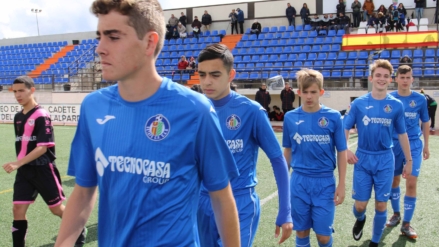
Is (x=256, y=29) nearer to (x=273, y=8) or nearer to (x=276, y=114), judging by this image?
(x=273, y=8)

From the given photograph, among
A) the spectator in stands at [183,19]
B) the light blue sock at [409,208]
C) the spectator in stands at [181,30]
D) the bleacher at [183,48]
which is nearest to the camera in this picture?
the light blue sock at [409,208]

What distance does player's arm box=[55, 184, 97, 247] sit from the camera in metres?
1.81

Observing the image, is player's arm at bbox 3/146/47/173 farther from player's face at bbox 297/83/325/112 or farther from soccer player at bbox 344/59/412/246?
soccer player at bbox 344/59/412/246

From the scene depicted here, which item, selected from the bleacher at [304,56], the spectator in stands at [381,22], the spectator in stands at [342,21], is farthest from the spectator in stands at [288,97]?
the spectator in stands at [342,21]

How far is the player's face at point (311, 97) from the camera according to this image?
4.06 meters

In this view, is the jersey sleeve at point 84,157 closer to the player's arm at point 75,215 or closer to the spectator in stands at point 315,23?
the player's arm at point 75,215

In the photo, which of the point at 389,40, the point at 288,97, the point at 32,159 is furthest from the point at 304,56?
the point at 32,159

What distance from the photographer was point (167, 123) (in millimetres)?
1672

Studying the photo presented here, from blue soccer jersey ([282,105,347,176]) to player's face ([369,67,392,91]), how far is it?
1.15 metres

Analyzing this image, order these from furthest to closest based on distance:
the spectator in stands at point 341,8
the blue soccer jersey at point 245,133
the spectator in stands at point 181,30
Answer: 1. the spectator in stands at point 181,30
2. the spectator in stands at point 341,8
3. the blue soccer jersey at point 245,133

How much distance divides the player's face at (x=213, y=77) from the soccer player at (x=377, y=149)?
226cm

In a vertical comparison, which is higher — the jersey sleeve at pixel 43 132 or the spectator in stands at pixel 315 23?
the spectator in stands at pixel 315 23

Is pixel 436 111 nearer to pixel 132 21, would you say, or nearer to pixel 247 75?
pixel 247 75

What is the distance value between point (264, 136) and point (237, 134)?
0.21m
